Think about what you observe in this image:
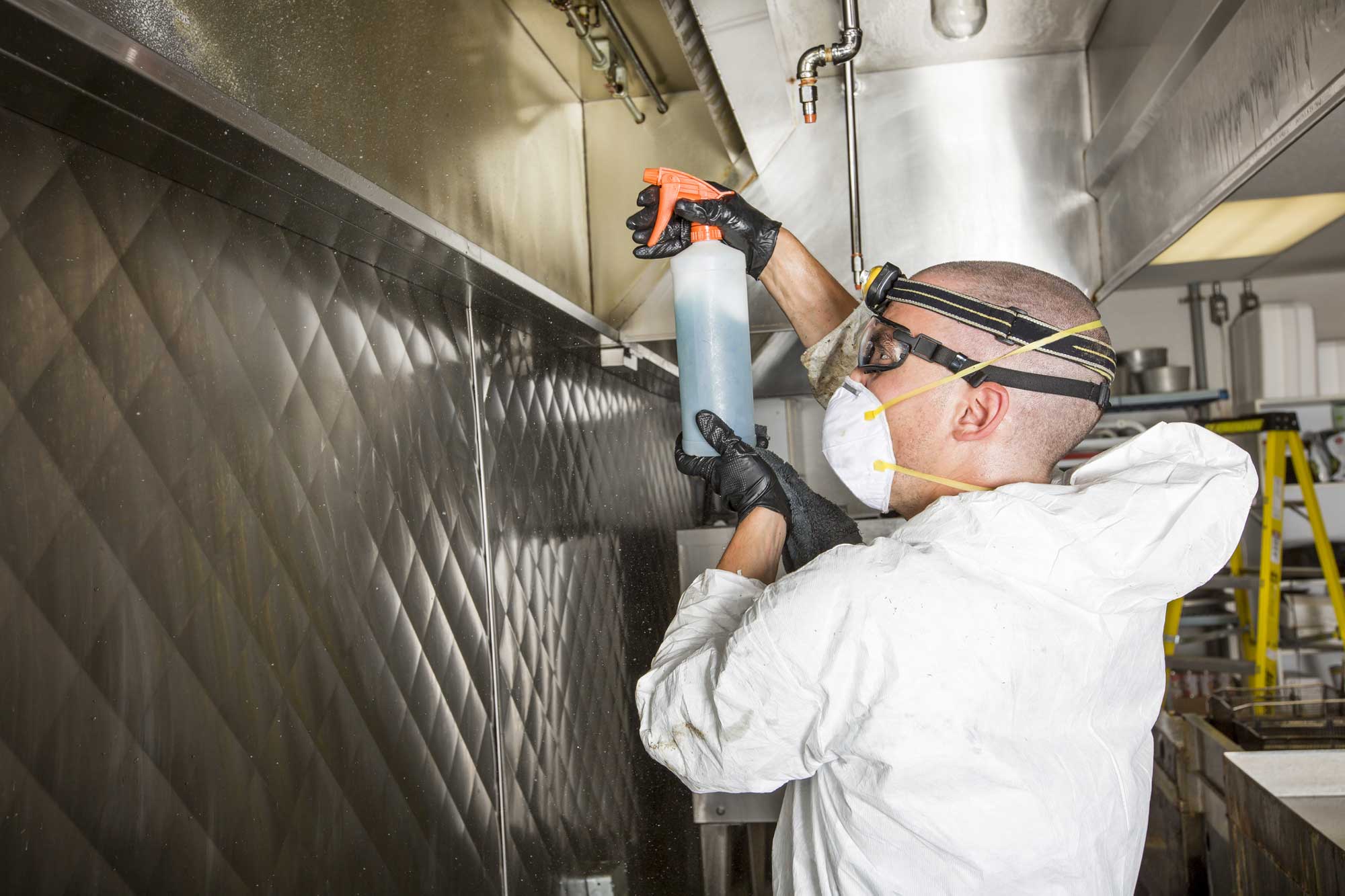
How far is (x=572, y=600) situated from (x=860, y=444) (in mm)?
897

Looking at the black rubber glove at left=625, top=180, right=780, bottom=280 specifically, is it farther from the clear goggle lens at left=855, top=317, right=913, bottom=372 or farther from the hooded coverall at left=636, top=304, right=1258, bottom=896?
the hooded coverall at left=636, top=304, right=1258, bottom=896

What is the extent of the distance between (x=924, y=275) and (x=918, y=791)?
1.98 ft

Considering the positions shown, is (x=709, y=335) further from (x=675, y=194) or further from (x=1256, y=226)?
(x=1256, y=226)

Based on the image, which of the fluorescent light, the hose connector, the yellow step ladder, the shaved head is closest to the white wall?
the yellow step ladder

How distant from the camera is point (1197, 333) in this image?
4.51 m

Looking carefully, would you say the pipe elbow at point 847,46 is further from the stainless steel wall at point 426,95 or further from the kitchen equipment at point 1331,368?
the kitchen equipment at point 1331,368

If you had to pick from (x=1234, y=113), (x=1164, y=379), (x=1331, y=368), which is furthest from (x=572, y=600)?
(x=1331, y=368)

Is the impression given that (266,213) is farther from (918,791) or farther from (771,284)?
(918,791)

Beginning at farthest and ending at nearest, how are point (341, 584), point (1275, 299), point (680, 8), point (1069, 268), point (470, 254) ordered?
point (1275, 299)
point (1069, 268)
point (680, 8)
point (470, 254)
point (341, 584)

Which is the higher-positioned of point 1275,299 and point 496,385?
point 1275,299

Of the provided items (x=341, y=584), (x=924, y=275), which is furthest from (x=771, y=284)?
(x=341, y=584)

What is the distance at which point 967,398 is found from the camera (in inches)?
43.3

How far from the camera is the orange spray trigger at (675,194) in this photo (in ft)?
4.01

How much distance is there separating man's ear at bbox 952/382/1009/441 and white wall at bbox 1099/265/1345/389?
152 inches
